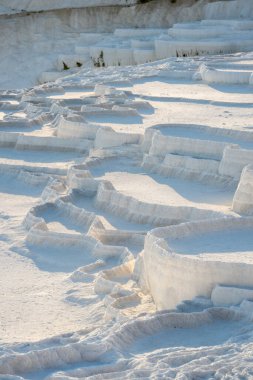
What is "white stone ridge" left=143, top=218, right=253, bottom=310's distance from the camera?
15.5 ft

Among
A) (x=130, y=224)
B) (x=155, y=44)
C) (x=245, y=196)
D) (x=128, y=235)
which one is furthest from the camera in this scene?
(x=155, y=44)

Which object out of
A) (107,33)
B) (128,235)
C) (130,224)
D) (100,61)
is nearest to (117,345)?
(128,235)

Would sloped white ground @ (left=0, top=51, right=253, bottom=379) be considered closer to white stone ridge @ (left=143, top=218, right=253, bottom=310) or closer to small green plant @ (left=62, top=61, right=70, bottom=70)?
white stone ridge @ (left=143, top=218, right=253, bottom=310)

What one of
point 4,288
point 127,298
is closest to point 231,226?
point 127,298

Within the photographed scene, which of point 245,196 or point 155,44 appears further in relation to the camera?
point 155,44

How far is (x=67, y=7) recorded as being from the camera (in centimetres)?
1970

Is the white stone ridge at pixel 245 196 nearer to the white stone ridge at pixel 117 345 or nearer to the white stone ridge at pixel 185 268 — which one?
the white stone ridge at pixel 185 268

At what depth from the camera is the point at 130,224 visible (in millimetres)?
6574

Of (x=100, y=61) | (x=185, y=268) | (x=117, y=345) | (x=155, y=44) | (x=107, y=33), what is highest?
(x=185, y=268)

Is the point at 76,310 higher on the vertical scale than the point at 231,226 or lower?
lower

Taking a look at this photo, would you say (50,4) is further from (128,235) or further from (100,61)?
(128,235)

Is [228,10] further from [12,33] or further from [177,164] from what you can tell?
[177,164]

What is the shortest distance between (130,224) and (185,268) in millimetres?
1779

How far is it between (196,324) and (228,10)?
14176 mm
